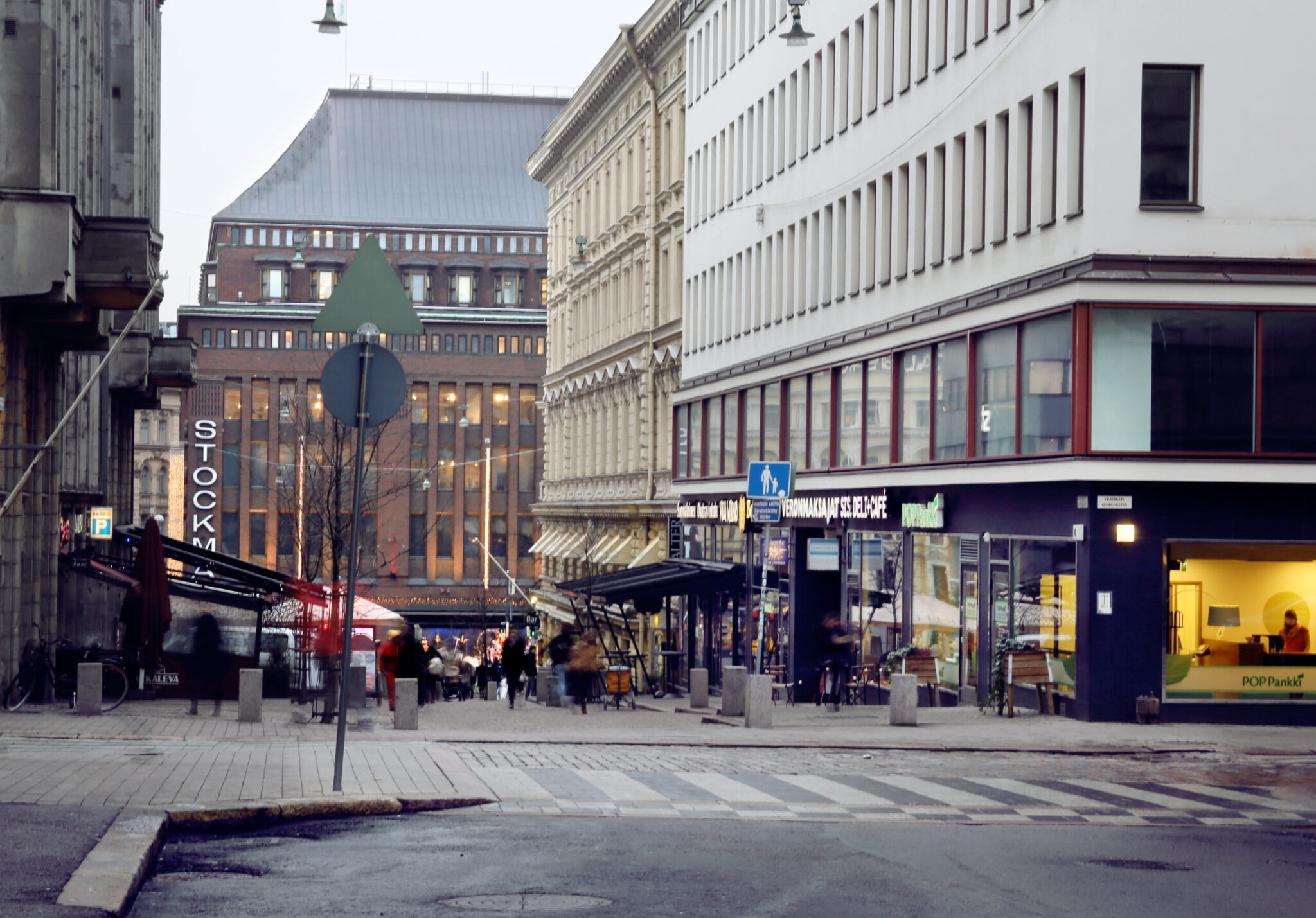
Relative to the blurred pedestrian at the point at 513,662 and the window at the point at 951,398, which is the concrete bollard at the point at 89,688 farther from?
the window at the point at 951,398

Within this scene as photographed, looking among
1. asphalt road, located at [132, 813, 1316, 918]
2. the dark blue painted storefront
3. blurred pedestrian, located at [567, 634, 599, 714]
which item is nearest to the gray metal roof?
blurred pedestrian, located at [567, 634, 599, 714]

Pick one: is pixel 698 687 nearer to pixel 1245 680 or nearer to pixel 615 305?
pixel 1245 680

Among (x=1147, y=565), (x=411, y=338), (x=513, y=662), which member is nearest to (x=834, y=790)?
(x=1147, y=565)

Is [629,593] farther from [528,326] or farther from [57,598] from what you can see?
[528,326]

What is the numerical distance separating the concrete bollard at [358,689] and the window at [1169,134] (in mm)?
13005

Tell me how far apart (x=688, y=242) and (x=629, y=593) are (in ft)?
53.5

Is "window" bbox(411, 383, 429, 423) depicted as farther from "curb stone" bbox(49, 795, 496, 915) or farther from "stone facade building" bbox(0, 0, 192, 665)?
"curb stone" bbox(49, 795, 496, 915)

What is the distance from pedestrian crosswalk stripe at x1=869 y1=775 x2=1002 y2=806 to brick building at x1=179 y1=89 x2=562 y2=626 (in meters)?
96.6

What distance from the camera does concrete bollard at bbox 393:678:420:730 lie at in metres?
23.8

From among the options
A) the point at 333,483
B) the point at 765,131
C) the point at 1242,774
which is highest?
the point at 765,131

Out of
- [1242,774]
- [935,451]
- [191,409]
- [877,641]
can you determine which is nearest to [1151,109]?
[935,451]

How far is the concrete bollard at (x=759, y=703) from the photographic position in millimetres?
24578

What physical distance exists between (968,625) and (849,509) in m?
6.34

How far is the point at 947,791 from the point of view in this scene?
15.1 metres
